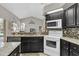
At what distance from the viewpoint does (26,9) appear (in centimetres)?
184

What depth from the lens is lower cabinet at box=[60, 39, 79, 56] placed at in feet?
6.61

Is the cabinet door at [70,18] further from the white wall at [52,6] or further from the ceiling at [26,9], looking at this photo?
the ceiling at [26,9]

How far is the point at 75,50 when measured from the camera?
2.04m

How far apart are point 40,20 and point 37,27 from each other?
0.11 m

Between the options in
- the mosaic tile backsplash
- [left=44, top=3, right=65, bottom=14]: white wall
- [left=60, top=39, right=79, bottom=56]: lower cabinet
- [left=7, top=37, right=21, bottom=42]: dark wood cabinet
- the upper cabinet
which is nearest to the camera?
[left=44, top=3, right=65, bottom=14]: white wall

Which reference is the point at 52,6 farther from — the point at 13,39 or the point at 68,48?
the point at 68,48

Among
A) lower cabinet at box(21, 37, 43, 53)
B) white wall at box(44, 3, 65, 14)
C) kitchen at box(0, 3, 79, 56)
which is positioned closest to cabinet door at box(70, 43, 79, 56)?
kitchen at box(0, 3, 79, 56)

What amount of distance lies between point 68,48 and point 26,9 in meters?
1.03

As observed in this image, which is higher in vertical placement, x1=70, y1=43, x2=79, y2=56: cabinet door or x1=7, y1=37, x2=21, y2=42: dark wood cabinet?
x1=7, y1=37, x2=21, y2=42: dark wood cabinet

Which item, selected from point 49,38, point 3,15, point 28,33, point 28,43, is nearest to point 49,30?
point 49,38

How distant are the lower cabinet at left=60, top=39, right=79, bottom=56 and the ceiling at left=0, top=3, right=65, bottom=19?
2.26 ft

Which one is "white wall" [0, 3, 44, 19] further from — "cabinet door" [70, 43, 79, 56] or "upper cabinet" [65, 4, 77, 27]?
"upper cabinet" [65, 4, 77, 27]

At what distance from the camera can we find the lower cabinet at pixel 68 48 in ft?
6.61

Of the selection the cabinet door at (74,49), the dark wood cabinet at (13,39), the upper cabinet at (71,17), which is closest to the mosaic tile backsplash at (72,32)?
Answer: the upper cabinet at (71,17)
